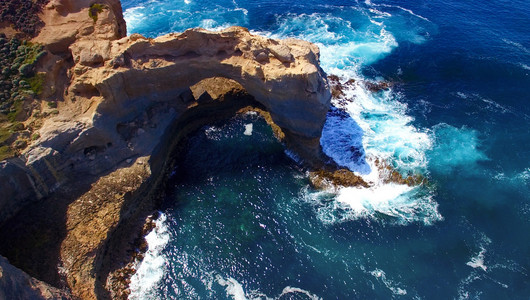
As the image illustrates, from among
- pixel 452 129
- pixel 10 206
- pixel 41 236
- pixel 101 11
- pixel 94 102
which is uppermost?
pixel 101 11

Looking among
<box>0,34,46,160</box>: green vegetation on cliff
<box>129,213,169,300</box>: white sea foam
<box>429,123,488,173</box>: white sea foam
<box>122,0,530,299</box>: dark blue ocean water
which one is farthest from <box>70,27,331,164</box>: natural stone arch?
<box>429,123,488,173</box>: white sea foam

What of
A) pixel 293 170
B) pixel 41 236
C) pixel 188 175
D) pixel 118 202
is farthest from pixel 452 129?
pixel 41 236

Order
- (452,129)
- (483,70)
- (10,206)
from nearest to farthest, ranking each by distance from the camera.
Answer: (10,206), (452,129), (483,70)

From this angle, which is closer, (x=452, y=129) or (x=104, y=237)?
(x=104, y=237)

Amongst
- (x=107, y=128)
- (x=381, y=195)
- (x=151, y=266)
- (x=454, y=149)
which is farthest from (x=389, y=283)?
(x=107, y=128)

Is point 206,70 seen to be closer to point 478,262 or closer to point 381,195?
point 381,195

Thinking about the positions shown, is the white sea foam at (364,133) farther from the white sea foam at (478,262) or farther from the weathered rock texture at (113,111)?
the weathered rock texture at (113,111)

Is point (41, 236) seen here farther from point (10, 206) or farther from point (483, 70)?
point (483, 70)

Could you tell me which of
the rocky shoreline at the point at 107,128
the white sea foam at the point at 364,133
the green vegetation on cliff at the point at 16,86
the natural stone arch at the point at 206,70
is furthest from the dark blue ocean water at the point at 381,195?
the green vegetation on cliff at the point at 16,86
